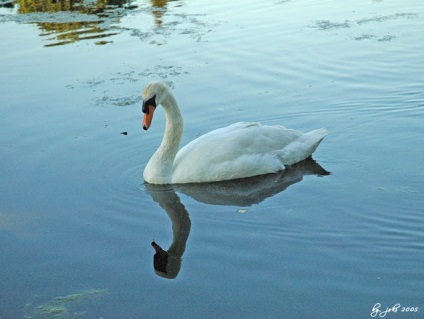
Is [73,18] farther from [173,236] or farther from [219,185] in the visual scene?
[173,236]

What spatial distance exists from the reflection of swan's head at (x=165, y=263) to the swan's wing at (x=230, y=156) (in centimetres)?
189

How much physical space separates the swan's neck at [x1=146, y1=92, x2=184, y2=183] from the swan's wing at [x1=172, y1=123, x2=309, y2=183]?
0.10 metres

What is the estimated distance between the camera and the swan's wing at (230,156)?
9.07 m

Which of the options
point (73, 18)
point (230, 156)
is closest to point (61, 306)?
point (230, 156)

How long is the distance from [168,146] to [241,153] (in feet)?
3.08

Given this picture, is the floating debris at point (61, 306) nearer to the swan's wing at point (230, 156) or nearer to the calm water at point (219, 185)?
the calm water at point (219, 185)

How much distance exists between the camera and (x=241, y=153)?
9.23m

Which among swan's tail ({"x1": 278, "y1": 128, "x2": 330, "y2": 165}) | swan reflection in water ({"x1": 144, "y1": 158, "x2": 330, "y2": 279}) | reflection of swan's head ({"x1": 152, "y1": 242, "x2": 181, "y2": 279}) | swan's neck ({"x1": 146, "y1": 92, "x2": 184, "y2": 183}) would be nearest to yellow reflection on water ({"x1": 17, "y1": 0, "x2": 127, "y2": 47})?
swan's neck ({"x1": 146, "y1": 92, "x2": 184, "y2": 183})

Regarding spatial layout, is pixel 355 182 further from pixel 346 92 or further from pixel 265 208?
pixel 346 92

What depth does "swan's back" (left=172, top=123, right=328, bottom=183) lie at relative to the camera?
29.8 ft

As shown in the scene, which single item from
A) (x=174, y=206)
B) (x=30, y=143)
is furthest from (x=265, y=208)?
(x=30, y=143)

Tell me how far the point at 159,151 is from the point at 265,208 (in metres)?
1.87

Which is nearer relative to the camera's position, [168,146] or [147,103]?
[147,103]

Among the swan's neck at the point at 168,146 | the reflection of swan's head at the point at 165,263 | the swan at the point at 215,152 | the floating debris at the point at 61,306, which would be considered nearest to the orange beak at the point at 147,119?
the swan at the point at 215,152
